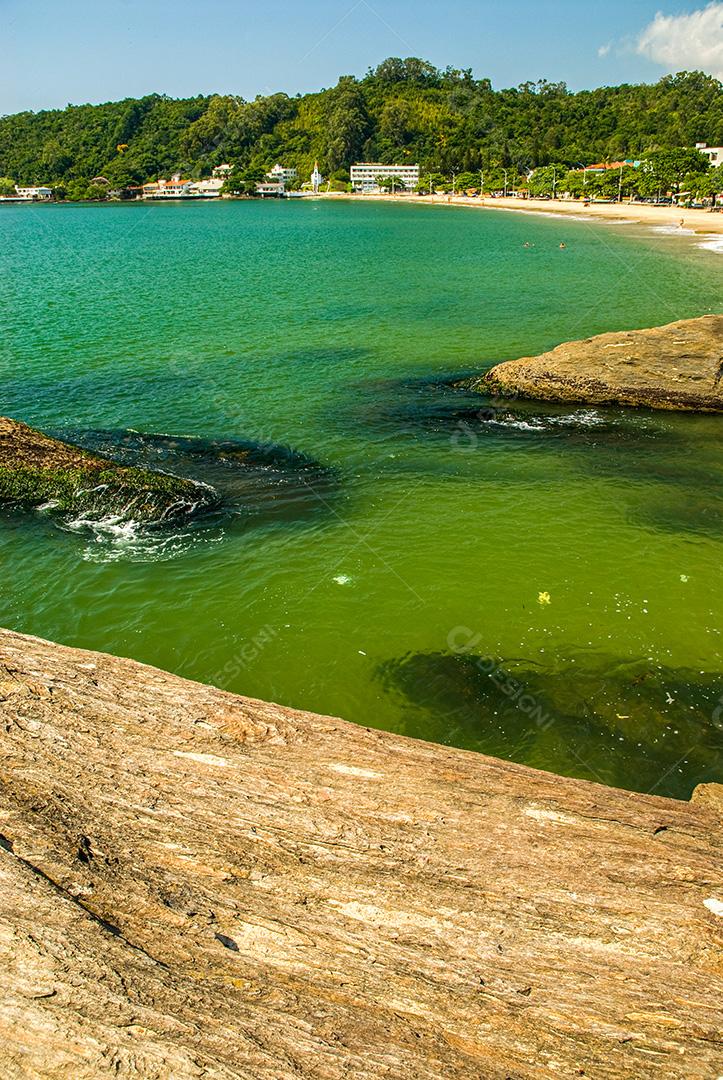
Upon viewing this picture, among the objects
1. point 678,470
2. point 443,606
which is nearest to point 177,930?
point 443,606

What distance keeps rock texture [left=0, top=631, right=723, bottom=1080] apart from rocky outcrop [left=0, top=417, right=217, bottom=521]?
14837 mm

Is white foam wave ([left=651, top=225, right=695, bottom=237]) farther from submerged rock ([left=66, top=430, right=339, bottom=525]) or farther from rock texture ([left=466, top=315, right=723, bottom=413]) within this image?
submerged rock ([left=66, top=430, right=339, bottom=525])

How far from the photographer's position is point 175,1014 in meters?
4.54

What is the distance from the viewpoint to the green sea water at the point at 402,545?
591 inches

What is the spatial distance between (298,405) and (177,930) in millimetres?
29944

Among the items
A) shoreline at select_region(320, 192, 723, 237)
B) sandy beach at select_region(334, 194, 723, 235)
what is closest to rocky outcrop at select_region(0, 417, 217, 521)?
shoreline at select_region(320, 192, 723, 237)

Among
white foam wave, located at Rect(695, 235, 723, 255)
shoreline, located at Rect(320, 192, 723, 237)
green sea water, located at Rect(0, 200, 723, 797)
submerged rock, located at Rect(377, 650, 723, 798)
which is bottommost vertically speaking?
submerged rock, located at Rect(377, 650, 723, 798)

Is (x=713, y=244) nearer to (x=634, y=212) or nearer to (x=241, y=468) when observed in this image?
(x=634, y=212)

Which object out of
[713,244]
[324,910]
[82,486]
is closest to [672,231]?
[713,244]

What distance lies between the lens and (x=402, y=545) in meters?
21.2

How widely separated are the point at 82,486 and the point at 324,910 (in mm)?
19832

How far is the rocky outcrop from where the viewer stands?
73.7ft

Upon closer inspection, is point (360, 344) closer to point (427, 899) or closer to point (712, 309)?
point (712, 309)

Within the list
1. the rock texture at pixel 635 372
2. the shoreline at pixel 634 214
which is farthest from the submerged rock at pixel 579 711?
the shoreline at pixel 634 214
